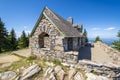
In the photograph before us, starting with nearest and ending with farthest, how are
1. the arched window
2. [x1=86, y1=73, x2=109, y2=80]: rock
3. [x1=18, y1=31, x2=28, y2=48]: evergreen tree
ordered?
[x1=86, y1=73, x2=109, y2=80]: rock < the arched window < [x1=18, y1=31, x2=28, y2=48]: evergreen tree

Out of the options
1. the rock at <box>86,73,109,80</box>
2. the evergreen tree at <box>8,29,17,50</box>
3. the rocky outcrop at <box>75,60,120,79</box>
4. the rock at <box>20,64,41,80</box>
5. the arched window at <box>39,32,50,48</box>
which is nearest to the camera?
the rock at <box>86,73,109,80</box>

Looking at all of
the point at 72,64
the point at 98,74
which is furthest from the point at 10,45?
the point at 98,74

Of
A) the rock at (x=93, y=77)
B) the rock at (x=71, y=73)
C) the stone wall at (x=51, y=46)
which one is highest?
the stone wall at (x=51, y=46)

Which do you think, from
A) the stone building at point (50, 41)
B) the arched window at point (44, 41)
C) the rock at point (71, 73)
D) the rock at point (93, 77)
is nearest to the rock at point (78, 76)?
the rock at point (71, 73)

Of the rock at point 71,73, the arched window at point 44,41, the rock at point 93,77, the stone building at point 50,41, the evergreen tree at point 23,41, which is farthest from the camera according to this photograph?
the evergreen tree at point 23,41

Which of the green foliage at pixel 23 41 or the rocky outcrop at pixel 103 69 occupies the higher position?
the green foliage at pixel 23 41

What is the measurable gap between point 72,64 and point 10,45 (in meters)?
25.0

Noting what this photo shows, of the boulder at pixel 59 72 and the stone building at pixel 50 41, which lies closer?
the boulder at pixel 59 72

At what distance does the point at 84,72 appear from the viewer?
837cm

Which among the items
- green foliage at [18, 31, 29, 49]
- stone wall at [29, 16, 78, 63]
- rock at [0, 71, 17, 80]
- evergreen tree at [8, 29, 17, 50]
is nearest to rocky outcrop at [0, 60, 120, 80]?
rock at [0, 71, 17, 80]

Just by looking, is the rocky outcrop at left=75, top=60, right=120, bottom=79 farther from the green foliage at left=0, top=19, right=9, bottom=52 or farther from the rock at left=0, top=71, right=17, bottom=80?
the green foliage at left=0, top=19, right=9, bottom=52

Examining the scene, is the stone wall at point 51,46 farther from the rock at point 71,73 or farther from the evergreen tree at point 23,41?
the evergreen tree at point 23,41

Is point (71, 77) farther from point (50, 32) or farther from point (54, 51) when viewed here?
point (50, 32)

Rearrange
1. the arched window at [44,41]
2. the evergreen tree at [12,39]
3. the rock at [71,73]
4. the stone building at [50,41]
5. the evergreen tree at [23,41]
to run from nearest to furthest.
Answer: the rock at [71,73], the stone building at [50,41], the arched window at [44,41], the evergreen tree at [12,39], the evergreen tree at [23,41]
